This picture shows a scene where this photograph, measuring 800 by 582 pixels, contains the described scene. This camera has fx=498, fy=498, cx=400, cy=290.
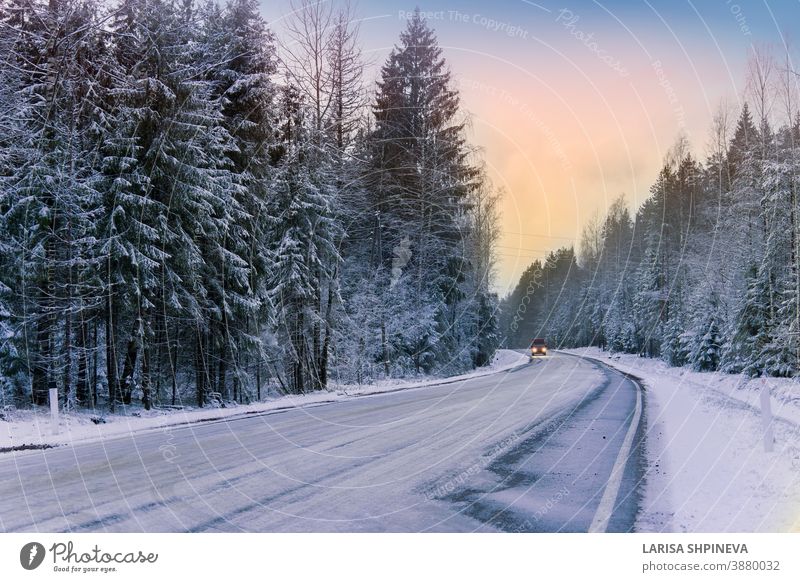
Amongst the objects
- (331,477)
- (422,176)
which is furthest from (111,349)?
(422,176)

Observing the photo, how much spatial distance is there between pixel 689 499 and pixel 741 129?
27161 mm

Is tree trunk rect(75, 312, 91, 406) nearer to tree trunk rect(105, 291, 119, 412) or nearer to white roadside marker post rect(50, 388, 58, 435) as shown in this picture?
tree trunk rect(105, 291, 119, 412)

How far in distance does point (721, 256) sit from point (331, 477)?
27.3 metres

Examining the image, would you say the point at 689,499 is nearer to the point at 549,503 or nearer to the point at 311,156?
the point at 549,503

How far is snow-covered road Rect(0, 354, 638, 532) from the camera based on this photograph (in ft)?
14.5

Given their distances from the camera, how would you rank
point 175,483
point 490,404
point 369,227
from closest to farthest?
point 175,483
point 490,404
point 369,227

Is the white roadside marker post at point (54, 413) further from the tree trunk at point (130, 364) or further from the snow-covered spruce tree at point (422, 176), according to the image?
the snow-covered spruce tree at point (422, 176)

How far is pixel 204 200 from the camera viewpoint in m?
14.7

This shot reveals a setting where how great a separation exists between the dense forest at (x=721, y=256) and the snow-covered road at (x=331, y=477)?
260 inches

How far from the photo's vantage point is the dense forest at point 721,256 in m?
16.9

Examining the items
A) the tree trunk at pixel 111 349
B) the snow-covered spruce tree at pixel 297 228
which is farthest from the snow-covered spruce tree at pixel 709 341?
the tree trunk at pixel 111 349

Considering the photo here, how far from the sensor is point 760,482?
207 inches

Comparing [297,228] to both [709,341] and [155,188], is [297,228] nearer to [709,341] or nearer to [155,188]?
[155,188]

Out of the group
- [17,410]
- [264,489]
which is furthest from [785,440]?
[17,410]
